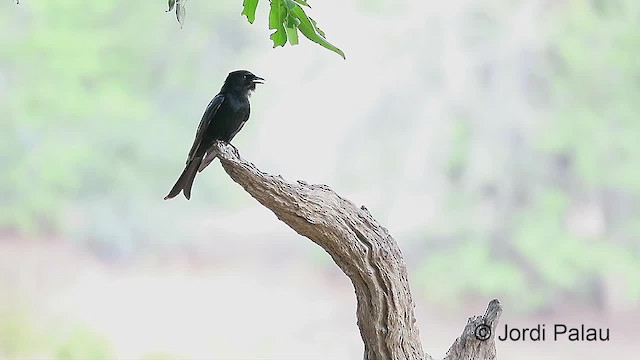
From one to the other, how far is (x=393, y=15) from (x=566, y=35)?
471mm

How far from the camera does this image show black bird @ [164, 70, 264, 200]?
1634 mm

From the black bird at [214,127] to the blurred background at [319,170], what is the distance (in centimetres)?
67

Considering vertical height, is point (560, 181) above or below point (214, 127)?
above

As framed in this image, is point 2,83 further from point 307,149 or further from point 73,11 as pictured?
point 307,149

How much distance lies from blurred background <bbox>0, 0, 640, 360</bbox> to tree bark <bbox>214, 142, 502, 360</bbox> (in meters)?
0.93

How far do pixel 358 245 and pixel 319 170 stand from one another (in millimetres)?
1007

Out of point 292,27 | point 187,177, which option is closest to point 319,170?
point 187,177

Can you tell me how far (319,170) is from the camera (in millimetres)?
2355

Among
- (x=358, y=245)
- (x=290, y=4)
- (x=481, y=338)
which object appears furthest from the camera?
(x=481, y=338)

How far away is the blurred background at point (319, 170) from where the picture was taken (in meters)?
2.31

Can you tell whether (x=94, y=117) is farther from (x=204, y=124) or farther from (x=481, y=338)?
(x=481, y=338)

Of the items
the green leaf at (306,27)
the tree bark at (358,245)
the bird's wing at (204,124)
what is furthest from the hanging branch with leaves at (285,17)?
the bird's wing at (204,124)

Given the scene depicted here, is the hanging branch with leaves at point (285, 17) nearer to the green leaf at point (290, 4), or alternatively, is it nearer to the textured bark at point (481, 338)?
→ the green leaf at point (290, 4)

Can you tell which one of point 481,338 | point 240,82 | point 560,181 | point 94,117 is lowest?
point 481,338
